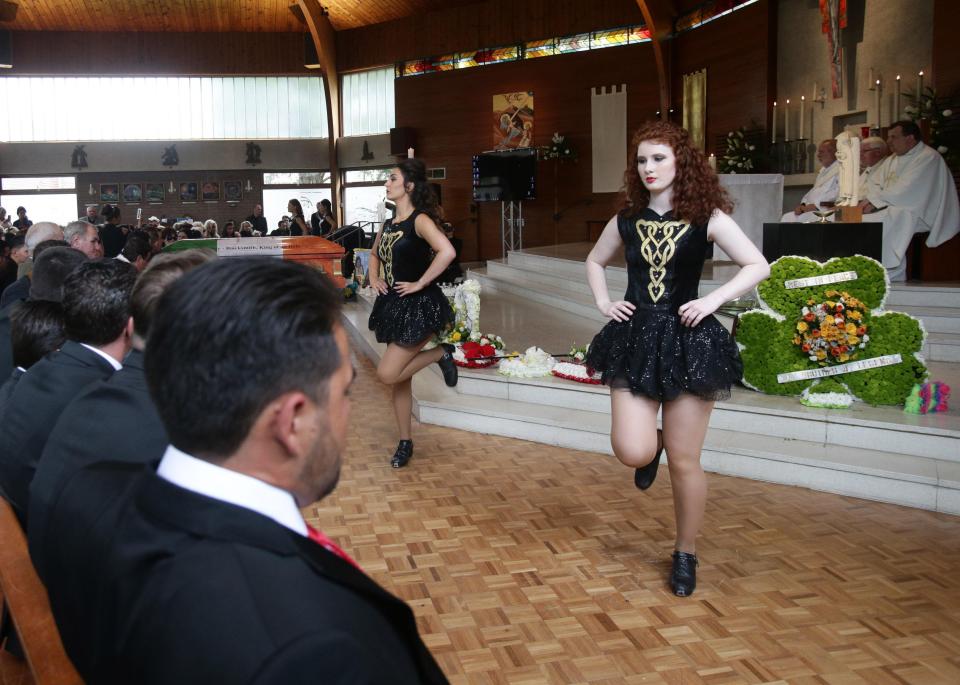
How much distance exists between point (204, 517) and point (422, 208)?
3892mm

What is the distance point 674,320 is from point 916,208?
17.8ft

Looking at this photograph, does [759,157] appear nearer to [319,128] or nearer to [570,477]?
[570,477]

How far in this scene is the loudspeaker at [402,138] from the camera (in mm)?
18797

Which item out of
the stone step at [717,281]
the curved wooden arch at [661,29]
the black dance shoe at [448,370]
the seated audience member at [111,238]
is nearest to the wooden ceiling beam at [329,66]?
the curved wooden arch at [661,29]

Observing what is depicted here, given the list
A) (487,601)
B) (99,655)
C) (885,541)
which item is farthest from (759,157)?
(99,655)

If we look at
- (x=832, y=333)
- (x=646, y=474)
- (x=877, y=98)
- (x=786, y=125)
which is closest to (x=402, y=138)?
(x=786, y=125)

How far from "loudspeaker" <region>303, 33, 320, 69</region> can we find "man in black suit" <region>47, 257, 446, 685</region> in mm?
20127

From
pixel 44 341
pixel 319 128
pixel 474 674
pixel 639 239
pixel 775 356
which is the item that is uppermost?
pixel 319 128

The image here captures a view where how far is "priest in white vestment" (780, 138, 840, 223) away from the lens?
826 centimetres

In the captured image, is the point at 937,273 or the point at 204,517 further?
the point at 937,273

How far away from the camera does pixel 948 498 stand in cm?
386

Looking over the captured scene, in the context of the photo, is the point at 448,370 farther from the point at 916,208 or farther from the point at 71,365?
the point at 916,208

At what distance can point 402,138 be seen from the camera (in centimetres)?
1883

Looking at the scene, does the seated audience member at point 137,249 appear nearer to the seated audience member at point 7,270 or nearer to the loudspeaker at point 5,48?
the seated audience member at point 7,270
